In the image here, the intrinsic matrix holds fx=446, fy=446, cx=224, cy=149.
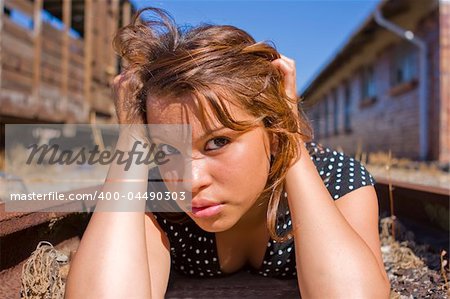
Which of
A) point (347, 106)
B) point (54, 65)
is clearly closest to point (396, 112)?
point (347, 106)

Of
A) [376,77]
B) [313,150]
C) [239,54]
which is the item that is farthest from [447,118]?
[239,54]

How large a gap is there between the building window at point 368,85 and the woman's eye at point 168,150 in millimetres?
13086

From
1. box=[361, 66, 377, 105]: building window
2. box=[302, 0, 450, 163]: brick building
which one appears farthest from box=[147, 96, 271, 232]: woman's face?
box=[361, 66, 377, 105]: building window

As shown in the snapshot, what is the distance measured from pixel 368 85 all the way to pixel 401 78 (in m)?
3.16

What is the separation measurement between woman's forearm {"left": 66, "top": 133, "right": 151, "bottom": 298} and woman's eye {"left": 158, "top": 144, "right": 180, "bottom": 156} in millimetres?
181

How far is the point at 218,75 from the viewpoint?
1.30 meters

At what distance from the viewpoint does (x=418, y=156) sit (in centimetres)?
987

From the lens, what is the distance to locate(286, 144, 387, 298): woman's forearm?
128 centimetres

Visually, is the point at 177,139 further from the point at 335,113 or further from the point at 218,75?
the point at 335,113

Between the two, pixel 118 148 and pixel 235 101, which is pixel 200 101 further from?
pixel 118 148

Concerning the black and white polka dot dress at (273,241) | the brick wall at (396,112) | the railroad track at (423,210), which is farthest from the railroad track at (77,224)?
the brick wall at (396,112)

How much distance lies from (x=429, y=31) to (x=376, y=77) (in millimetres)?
4036

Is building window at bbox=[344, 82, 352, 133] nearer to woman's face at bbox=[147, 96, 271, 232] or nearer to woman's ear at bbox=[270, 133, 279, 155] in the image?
woman's ear at bbox=[270, 133, 279, 155]

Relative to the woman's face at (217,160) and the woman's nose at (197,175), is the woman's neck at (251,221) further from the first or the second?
the woman's nose at (197,175)
